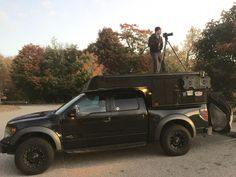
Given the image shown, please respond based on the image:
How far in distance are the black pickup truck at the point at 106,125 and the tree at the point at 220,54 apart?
7664mm

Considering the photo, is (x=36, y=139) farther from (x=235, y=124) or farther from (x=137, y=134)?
(x=235, y=124)

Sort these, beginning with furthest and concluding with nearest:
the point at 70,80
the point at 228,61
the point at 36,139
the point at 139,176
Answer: the point at 70,80, the point at 228,61, the point at 36,139, the point at 139,176

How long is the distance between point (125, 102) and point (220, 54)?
9.75 meters

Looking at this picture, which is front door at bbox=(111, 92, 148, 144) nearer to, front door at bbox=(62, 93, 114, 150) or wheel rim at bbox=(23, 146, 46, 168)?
front door at bbox=(62, 93, 114, 150)

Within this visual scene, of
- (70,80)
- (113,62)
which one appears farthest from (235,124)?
(113,62)

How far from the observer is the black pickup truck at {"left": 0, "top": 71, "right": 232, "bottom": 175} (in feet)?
26.6

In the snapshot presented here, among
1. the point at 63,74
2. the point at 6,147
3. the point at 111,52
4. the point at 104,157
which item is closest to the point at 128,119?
the point at 104,157

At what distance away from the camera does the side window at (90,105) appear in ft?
28.2

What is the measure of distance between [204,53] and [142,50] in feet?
130

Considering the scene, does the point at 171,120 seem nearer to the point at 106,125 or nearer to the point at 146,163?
the point at 146,163

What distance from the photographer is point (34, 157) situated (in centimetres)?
808

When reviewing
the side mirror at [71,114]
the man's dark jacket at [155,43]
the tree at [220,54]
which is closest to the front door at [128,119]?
the side mirror at [71,114]

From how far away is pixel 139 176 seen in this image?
24.4 feet

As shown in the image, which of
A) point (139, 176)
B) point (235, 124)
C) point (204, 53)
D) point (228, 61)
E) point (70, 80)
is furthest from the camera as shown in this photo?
point (70, 80)
